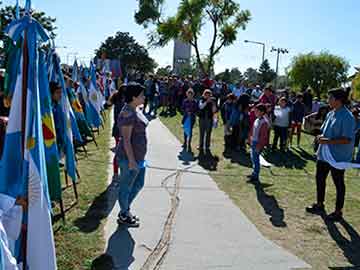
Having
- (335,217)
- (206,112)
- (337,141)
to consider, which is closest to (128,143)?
(337,141)

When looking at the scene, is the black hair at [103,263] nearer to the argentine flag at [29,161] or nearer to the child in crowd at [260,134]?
the argentine flag at [29,161]

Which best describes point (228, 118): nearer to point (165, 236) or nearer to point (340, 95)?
point (340, 95)

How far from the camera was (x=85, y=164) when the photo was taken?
29.6 feet

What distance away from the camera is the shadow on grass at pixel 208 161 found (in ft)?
32.1

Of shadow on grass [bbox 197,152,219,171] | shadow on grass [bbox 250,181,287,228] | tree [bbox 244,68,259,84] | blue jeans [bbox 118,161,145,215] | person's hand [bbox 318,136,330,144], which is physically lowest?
shadow on grass [bbox 250,181,287,228]

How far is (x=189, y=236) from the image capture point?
537cm

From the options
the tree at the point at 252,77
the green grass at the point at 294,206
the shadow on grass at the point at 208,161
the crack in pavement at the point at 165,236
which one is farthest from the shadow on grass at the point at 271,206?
the tree at the point at 252,77

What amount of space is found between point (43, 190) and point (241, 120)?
912cm

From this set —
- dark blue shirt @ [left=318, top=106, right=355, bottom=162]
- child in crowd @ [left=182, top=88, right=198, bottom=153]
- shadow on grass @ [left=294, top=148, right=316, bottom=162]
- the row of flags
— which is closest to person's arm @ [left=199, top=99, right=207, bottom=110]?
child in crowd @ [left=182, top=88, right=198, bottom=153]

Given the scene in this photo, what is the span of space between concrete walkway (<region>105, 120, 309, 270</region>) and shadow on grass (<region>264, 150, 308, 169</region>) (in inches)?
139

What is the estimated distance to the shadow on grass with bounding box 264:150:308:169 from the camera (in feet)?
35.3

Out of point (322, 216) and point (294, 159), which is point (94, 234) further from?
point (294, 159)

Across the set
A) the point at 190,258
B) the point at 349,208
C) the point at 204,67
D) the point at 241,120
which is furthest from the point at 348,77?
the point at 190,258

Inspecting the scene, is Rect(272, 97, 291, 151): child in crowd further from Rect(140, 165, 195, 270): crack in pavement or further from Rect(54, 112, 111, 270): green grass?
Rect(54, 112, 111, 270): green grass
